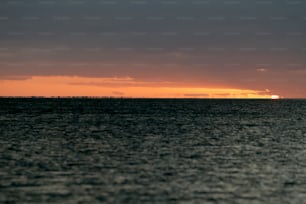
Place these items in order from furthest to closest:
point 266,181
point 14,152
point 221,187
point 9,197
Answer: point 14,152 → point 266,181 → point 221,187 → point 9,197

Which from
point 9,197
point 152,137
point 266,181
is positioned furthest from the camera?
point 152,137

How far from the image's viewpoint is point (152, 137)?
86438mm

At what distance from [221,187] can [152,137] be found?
156 ft

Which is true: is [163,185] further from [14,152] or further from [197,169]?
[14,152]

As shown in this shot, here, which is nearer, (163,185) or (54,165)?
(163,185)

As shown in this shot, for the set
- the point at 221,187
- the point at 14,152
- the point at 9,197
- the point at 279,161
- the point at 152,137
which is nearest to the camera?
the point at 9,197

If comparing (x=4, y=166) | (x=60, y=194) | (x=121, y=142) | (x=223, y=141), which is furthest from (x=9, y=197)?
(x=223, y=141)

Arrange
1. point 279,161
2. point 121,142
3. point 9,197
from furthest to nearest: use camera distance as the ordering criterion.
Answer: point 121,142, point 279,161, point 9,197

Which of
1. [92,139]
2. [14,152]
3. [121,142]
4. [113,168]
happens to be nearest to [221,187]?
[113,168]

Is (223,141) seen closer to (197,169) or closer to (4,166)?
(197,169)

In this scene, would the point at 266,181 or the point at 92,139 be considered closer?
the point at 266,181

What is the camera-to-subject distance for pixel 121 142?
76.6 m

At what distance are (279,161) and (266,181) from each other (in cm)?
1435

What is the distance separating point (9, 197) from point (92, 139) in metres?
46.9
